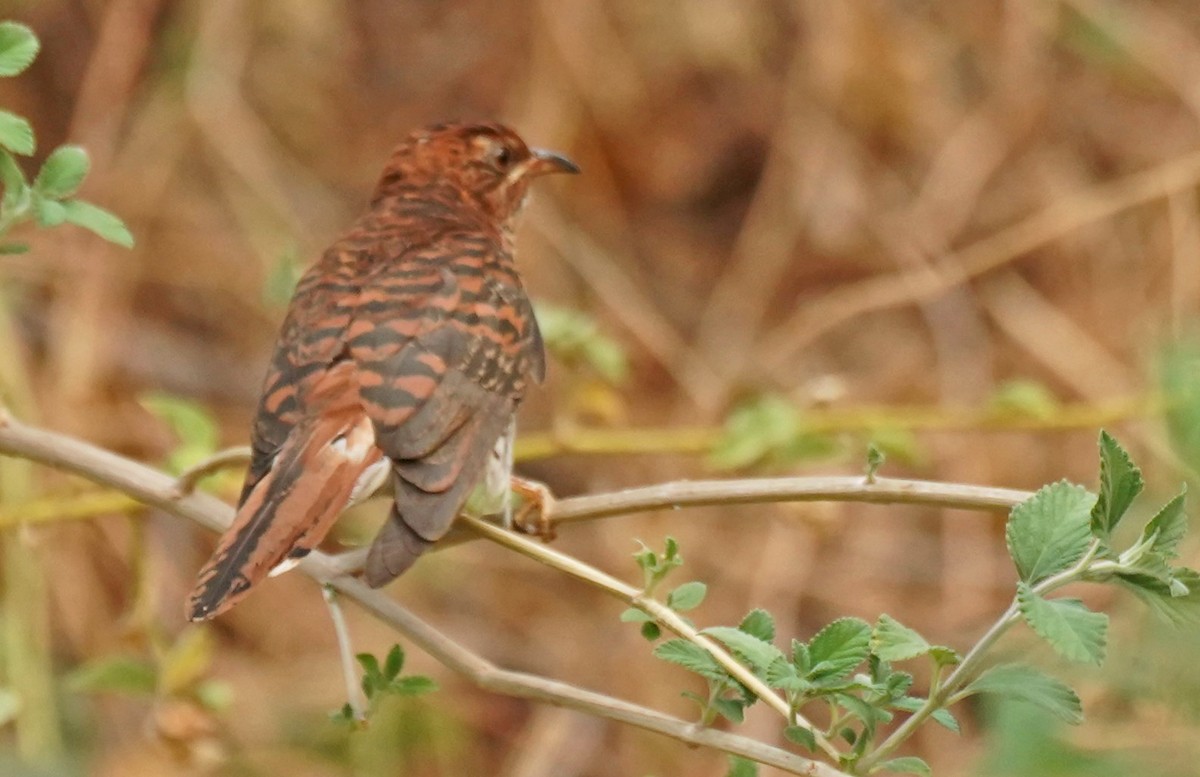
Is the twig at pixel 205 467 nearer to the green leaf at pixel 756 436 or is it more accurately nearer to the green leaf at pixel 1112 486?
the green leaf at pixel 756 436

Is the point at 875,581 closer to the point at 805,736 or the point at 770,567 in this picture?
the point at 770,567

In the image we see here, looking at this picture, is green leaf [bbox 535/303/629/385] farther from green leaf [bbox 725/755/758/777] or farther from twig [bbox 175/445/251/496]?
green leaf [bbox 725/755/758/777]

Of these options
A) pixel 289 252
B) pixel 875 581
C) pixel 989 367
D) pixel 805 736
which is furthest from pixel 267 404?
pixel 989 367

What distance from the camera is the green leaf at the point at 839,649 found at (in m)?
1.66

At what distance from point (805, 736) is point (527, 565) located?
14.5 ft

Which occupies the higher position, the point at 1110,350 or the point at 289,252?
the point at 1110,350

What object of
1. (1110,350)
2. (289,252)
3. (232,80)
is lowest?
(289,252)

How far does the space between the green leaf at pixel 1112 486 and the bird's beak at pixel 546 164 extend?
8.00 feet

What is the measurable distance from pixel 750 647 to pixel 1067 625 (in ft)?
1.13

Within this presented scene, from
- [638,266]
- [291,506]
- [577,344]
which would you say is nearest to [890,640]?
[291,506]

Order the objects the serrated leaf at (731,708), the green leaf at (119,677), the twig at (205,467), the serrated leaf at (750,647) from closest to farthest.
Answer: the serrated leaf at (750,647) → the serrated leaf at (731,708) → the twig at (205,467) → the green leaf at (119,677)

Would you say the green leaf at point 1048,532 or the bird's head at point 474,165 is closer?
the green leaf at point 1048,532

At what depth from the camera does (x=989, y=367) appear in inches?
245

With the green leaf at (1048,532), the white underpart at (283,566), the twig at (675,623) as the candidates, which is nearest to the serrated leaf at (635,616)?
the twig at (675,623)
